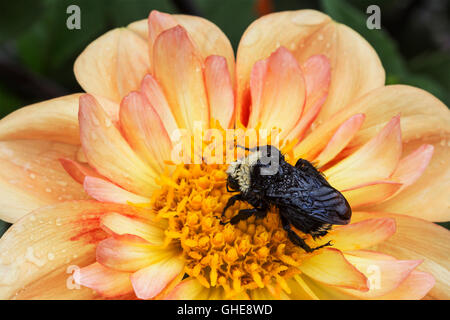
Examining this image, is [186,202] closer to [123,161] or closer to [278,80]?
[123,161]

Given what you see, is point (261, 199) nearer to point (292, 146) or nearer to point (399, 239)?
point (292, 146)

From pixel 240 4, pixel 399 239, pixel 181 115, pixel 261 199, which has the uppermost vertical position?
pixel 240 4

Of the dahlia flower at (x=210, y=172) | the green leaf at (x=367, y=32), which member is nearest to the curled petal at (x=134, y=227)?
the dahlia flower at (x=210, y=172)

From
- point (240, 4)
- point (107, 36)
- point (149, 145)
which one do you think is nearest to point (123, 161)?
point (149, 145)

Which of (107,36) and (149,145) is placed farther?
(107,36)

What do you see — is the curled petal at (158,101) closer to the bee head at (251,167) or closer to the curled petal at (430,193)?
the bee head at (251,167)

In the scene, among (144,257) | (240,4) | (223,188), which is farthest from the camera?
(240,4)

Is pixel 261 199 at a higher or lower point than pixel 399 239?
higher

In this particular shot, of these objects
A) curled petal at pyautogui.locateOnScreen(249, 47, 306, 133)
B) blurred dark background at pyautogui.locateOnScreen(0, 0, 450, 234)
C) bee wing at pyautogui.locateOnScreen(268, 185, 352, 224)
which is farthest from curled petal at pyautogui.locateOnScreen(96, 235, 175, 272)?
blurred dark background at pyautogui.locateOnScreen(0, 0, 450, 234)

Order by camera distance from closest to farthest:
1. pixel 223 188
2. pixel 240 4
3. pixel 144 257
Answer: pixel 144 257
pixel 223 188
pixel 240 4
